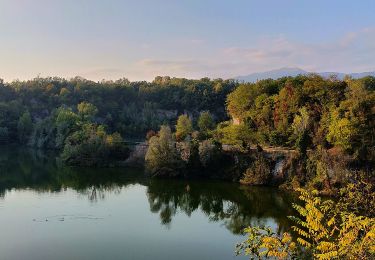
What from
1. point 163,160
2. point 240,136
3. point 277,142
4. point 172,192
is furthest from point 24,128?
point 277,142

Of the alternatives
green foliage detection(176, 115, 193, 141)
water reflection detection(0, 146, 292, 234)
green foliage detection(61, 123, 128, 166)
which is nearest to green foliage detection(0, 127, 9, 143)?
water reflection detection(0, 146, 292, 234)

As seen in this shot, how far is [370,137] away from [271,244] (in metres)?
40.1

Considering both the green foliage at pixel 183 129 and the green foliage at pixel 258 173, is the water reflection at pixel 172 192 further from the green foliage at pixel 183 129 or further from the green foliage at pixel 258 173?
the green foliage at pixel 183 129

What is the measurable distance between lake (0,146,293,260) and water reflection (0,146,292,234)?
0.27 feet

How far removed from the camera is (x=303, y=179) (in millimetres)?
46719

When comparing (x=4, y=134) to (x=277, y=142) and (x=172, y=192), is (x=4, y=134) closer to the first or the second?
(x=172, y=192)

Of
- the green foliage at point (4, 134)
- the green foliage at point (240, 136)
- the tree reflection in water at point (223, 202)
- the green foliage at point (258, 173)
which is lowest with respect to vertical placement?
the tree reflection in water at point (223, 202)

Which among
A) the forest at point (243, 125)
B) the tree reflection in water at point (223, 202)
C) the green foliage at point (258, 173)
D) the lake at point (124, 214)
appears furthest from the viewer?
the green foliage at point (258, 173)

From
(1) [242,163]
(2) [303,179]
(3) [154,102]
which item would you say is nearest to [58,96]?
(3) [154,102]

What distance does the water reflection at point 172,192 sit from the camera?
123 ft

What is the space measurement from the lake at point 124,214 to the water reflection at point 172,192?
0.08 metres

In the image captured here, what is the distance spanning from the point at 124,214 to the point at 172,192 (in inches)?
387

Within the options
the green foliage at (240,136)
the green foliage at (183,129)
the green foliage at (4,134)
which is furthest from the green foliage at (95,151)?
the green foliage at (4,134)

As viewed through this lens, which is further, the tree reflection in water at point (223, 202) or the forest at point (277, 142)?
the forest at point (277, 142)
